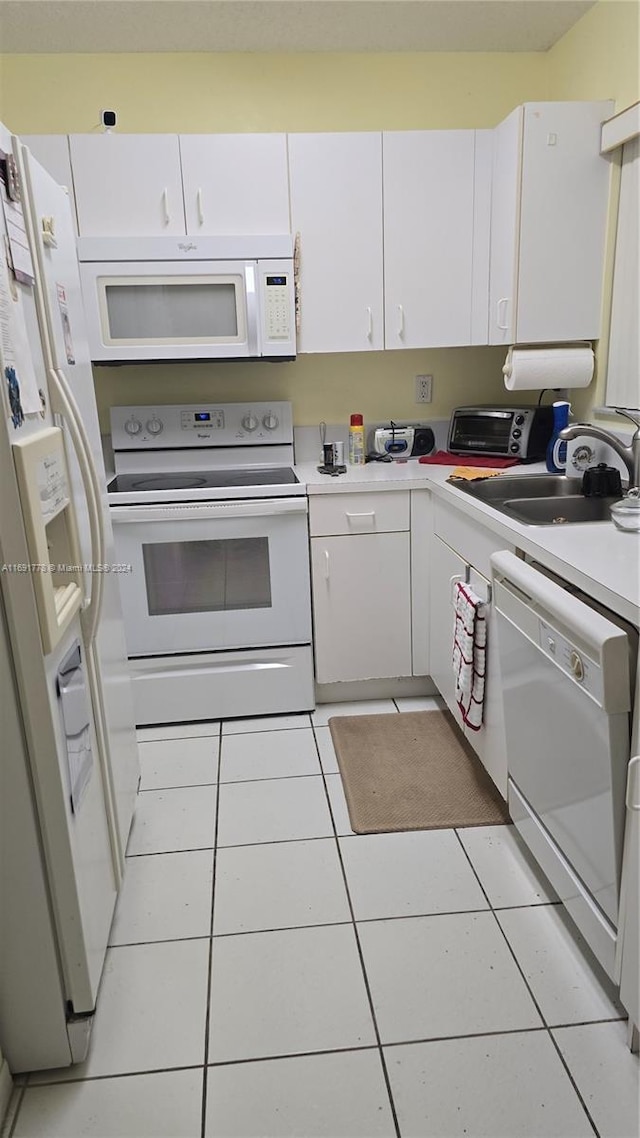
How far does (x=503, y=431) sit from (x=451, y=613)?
32.6 inches

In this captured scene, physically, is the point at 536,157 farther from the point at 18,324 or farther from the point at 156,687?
the point at 156,687

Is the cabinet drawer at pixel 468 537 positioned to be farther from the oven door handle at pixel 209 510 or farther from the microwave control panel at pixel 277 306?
the microwave control panel at pixel 277 306

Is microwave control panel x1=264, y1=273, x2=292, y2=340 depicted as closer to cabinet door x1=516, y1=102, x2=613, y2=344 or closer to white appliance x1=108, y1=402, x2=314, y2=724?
white appliance x1=108, y1=402, x2=314, y2=724

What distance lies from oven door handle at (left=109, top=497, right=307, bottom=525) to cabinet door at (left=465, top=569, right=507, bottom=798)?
725 millimetres

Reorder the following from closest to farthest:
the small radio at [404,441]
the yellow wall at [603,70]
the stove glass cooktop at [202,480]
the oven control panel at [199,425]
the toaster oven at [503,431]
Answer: the yellow wall at [603,70]
the stove glass cooktop at [202,480]
the toaster oven at [503,431]
the oven control panel at [199,425]
the small radio at [404,441]

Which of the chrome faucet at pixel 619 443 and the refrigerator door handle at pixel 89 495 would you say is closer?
the refrigerator door handle at pixel 89 495

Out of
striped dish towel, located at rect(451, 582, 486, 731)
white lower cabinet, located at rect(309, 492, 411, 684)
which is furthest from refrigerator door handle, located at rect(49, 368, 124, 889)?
white lower cabinet, located at rect(309, 492, 411, 684)

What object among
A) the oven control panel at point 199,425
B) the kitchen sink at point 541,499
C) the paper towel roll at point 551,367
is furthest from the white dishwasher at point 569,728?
the oven control panel at point 199,425

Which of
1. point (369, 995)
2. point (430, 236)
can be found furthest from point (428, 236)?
point (369, 995)

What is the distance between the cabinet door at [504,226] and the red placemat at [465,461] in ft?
1.42

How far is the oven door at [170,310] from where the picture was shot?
2.48 metres

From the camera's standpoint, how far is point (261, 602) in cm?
261

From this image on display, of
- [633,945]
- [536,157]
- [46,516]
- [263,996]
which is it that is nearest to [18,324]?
[46,516]

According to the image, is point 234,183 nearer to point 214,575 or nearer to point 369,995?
point 214,575
